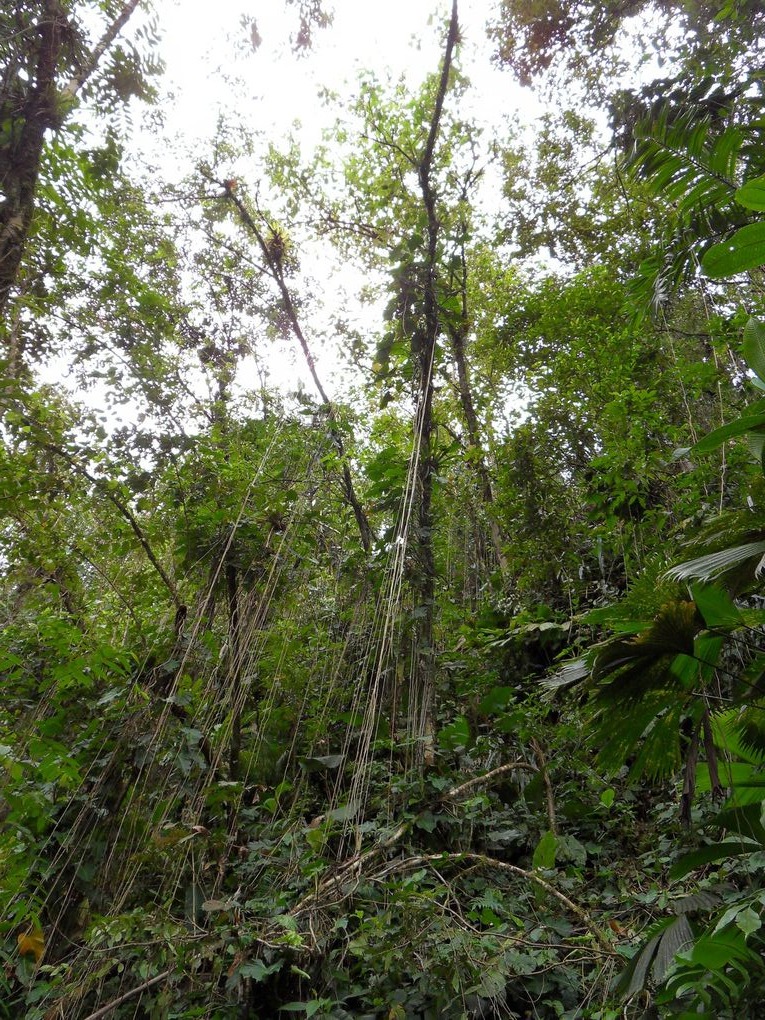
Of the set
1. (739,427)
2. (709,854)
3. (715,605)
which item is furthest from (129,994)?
(739,427)

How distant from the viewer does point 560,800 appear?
272cm

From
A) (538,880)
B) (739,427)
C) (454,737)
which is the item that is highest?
(739,427)

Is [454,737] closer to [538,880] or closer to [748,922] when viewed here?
[538,880]

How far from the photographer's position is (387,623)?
2340mm

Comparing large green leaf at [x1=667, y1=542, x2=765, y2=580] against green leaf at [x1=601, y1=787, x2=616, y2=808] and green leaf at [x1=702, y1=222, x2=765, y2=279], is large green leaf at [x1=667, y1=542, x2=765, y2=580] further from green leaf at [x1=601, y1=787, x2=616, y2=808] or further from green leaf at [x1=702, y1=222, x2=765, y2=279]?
green leaf at [x1=601, y1=787, x2=616, y2=808]

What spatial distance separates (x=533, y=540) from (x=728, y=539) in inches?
94.3

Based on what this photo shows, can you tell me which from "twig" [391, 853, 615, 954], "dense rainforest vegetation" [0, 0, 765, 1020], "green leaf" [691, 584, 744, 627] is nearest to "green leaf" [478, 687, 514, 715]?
"dense rainforest vegetation" [0, 0, 765, 1020]

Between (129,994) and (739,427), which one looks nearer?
(739,427)

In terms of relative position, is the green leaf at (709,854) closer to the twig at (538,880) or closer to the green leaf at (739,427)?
the twig at (538,880)

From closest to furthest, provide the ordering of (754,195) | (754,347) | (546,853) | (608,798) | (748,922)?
1. (748,922)
2. (754,195)
3. (754,347)
4. (546,853)
5. (608,798)

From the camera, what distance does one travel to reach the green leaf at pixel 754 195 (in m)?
1.17

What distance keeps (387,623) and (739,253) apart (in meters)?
1.60

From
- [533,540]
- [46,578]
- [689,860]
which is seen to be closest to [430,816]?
[689,860]

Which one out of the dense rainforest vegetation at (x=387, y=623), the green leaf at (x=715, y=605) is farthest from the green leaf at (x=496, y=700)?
the green leaf at (x=715, y=605)
